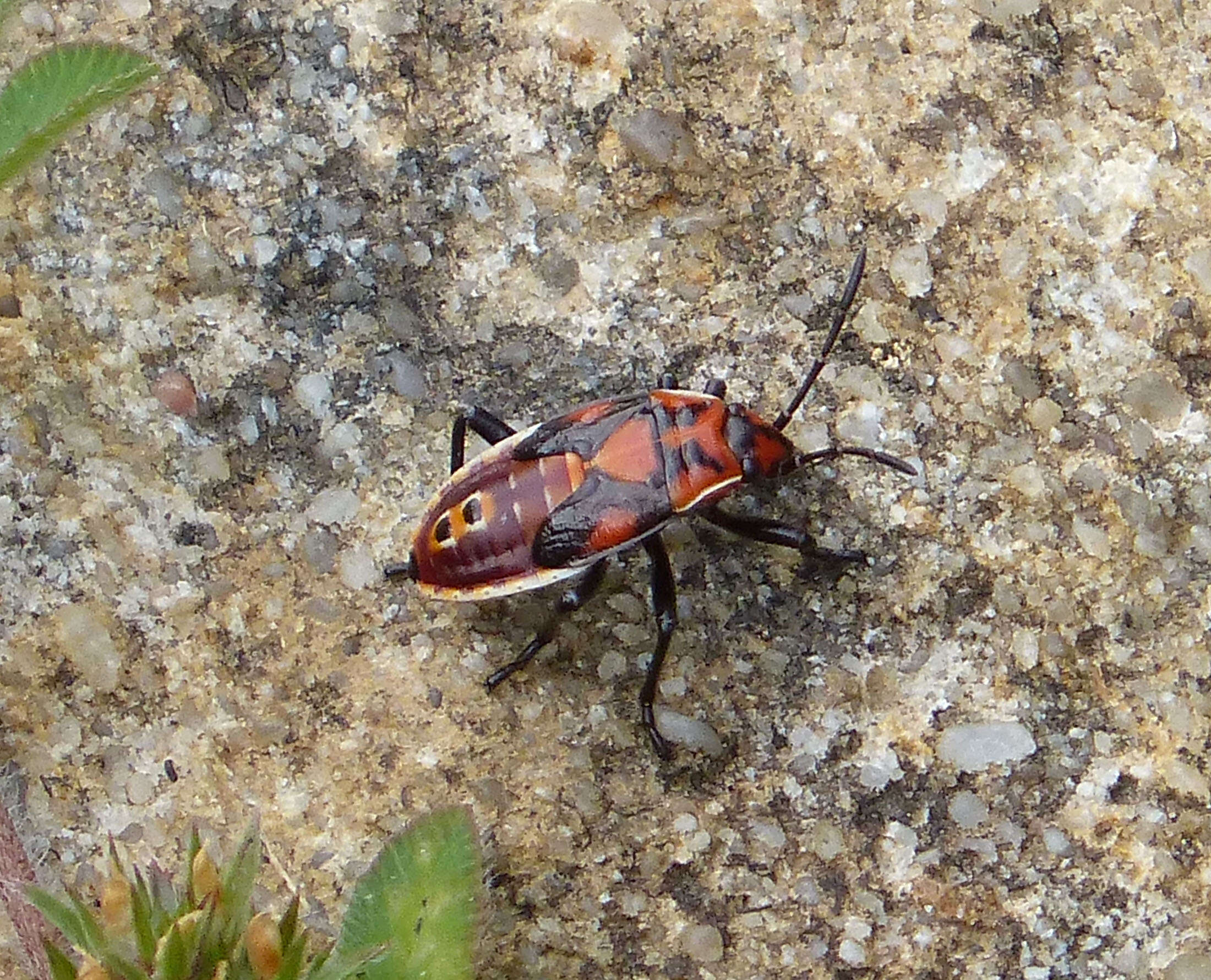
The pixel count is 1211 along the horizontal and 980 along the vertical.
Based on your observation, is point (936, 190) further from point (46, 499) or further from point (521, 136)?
point (46, 499)

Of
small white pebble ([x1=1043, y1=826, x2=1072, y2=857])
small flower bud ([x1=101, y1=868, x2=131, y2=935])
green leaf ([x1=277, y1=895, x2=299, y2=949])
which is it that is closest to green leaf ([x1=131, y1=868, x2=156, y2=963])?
small flower bud ([x1=101, y1=868, x2=131, y2=935])

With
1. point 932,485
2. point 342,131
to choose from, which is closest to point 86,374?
point 342,131

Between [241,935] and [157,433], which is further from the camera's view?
[157,433]

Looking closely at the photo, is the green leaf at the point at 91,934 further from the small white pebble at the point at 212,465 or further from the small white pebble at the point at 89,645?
the small white pebble at the point at 212,465

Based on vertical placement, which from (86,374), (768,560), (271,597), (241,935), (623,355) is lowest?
(241,935)

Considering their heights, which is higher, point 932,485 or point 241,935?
point 932,485
